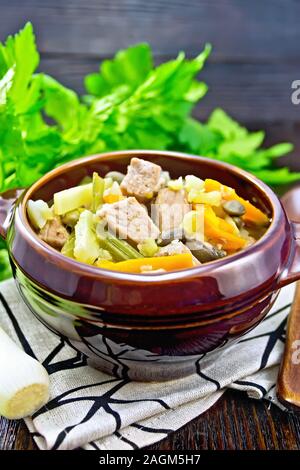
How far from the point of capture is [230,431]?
5.27 ft

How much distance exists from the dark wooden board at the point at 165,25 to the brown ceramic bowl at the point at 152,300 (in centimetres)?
228

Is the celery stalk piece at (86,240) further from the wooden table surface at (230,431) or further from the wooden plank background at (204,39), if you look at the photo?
the wooden plank background at (204,39)

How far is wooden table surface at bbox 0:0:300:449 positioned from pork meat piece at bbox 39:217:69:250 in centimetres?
188

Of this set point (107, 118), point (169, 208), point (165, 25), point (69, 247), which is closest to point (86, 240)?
point (69, 247)

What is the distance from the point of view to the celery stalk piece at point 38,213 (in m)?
1.76

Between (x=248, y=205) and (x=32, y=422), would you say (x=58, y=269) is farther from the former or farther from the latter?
(x=248, y=205)

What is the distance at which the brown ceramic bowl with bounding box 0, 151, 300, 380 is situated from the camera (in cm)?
144

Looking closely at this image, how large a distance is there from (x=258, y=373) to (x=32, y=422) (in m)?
0.63

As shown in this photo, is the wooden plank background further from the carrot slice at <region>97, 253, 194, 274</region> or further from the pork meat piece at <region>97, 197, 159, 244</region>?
the carrot slice at <region>97, 253, 194, 274</region>

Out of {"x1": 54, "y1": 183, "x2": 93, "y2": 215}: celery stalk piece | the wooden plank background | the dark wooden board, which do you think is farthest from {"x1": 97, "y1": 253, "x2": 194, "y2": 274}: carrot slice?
the dark wooden board

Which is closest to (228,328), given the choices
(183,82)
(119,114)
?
(119,114)

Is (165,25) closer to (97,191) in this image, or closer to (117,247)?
(97,191)

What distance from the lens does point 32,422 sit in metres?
1.58

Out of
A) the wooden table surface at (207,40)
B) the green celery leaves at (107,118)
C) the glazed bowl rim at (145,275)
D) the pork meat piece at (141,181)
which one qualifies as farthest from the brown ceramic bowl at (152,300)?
the wooden table surface at (207,40)
